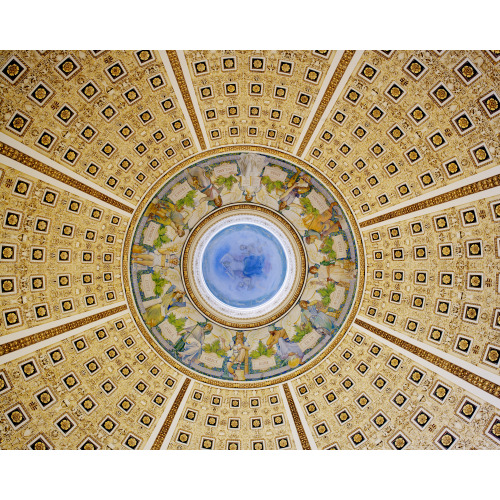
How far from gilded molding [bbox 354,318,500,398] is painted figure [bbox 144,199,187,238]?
39.2ft

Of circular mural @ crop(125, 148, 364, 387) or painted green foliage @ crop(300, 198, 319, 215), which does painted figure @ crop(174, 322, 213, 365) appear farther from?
painted green foliage @ crop(300, 198, 319, 215)

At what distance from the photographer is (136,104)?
17188mm

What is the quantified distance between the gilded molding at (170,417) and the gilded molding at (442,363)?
10977mm

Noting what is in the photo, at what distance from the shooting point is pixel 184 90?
1717 cm

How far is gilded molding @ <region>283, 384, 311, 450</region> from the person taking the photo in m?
21.3

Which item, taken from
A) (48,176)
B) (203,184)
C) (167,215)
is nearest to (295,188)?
(203,184)

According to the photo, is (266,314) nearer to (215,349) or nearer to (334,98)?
(215,349)

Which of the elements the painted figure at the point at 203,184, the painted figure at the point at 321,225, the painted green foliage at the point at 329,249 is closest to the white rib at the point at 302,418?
the painted green foliage at the point at 329,249

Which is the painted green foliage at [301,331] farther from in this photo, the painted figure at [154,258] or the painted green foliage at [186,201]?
the painted green foliage at [186,201]

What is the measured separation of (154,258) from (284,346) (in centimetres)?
986

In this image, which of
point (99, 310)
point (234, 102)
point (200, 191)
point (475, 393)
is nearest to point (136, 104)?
point (234, 102)

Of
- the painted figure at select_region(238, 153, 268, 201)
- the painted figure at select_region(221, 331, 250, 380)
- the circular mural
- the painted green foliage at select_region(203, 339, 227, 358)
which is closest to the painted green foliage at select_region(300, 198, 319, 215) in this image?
the circular mural

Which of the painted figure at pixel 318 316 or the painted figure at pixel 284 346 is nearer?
the painted figure at pixel 318 316

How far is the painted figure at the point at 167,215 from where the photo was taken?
21625 mm
